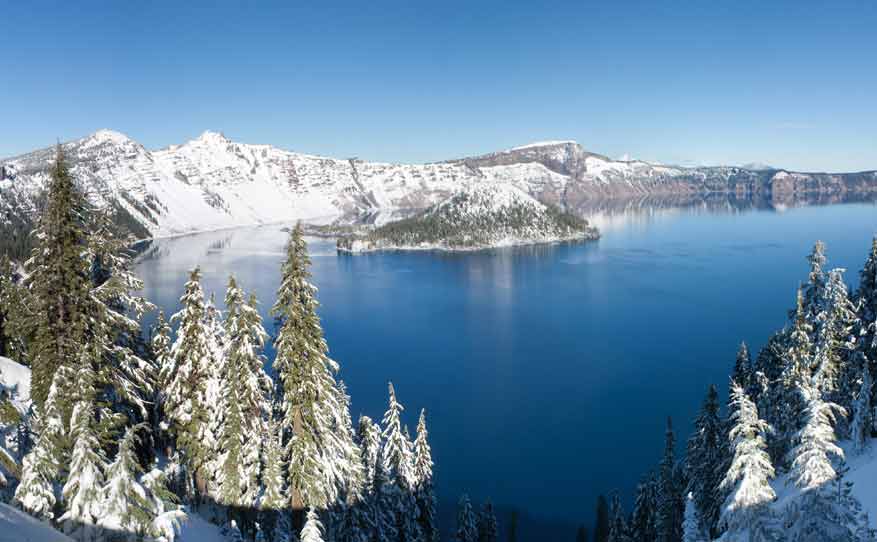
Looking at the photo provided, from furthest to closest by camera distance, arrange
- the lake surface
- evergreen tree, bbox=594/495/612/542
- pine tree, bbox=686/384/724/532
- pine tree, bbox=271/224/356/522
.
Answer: the lake surface
evergreen tree, bbox=594/495/612/542
pine tree, bbox=686/384/724/532
pine tree, bbox=271/224/356/522

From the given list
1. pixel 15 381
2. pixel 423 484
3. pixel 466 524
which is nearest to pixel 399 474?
pixel 423 484

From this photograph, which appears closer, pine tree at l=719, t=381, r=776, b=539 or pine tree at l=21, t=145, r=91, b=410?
pine tree at l=719, t=381, r=776, b=539

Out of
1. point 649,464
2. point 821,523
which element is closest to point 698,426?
point 821,523

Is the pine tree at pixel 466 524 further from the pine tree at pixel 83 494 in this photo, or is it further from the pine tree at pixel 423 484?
the pine tree at pixel 83 494

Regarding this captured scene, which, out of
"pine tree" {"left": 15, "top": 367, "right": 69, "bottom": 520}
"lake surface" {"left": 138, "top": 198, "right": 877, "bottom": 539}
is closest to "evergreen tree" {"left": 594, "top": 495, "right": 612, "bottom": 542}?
"lake surface" {"left": 138, "top": 198, "right": 877, "bottom": 539}

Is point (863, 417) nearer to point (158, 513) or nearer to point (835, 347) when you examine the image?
point (835, 347)

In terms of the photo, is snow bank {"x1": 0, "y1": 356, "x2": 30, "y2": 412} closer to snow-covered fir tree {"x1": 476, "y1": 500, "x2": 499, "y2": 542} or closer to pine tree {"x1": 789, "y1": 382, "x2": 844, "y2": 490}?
pine tree {"x1": 789, "y1": 382, "x2": 844, "y2": 490}
